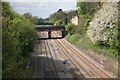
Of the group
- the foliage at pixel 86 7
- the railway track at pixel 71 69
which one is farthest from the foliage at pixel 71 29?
the railway track at pixel 71 69

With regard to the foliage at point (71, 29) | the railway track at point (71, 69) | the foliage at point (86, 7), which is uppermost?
the foliage at point (86, 7)

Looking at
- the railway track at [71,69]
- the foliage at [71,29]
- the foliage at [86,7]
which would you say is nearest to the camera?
the railway track at [71,69]

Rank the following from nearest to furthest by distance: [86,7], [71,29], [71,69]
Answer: [71,69]
[86,7]
[71,29]

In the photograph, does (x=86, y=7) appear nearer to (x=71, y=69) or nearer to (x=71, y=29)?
(x=71, y=29)

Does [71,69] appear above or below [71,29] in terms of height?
below

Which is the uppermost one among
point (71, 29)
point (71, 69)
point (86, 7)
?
point (86, 7)

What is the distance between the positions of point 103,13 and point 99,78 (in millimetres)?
5305

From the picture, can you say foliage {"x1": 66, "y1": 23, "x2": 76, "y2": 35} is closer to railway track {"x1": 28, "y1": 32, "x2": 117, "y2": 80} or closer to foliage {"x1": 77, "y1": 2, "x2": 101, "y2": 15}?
foliage {"x1": 77, "y1": 2, "x2": 101, "y2": 15}

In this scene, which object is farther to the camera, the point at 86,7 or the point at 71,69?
the point at 86,7

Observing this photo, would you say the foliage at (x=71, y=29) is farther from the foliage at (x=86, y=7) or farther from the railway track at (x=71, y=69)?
the railway track at (x=71, y=69)

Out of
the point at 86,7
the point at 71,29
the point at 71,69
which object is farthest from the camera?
the point at 71,29

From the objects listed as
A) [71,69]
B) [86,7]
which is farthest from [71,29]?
[71,69]

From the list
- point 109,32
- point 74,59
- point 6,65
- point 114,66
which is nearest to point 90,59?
point 74,59

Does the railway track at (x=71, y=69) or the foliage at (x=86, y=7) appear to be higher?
the foliage at (x=86, y=7)
